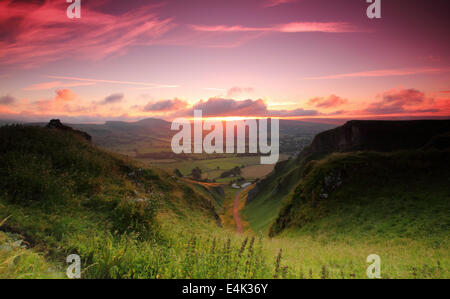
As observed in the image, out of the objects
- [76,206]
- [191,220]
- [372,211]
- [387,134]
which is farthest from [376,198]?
[387,134]

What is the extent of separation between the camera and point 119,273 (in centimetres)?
424

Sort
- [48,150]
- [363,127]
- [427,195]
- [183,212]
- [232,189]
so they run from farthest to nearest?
[232,189] < [363,127] < [427,195] < [183,212] < [48,150]

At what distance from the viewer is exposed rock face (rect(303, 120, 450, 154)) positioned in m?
50.0

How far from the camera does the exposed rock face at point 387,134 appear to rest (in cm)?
4997

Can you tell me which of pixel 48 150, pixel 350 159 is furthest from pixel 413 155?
pixel 48 150

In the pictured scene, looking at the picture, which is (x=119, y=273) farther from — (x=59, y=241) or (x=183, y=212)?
(x=183, y=212)

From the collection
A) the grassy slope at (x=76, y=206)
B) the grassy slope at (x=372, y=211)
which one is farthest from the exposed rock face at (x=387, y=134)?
the grassy slope at (x=76, y=206)

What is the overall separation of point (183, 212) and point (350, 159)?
25.1 m

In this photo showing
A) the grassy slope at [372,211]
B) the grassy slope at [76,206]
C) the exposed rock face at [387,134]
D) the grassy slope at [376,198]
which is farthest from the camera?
the exposed rock face at [387,134]

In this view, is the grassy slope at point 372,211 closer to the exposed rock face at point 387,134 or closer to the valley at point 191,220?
the valley at point 191,220

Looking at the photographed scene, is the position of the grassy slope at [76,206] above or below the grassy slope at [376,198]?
above

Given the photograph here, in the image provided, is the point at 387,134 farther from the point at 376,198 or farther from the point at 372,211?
the point at 372,211

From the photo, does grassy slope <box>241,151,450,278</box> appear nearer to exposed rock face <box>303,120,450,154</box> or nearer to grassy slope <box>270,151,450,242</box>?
grassy slope <box>270,151,450,242</box>

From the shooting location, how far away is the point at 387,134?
5553 centimetres
